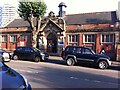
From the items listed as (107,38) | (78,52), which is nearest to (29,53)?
(78,52)

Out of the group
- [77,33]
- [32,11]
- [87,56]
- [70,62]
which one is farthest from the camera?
[32,11]

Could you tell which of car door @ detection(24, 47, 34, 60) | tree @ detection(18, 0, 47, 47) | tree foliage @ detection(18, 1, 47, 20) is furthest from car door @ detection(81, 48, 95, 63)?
tree foliage @ detection(18, 1, 47, 20)

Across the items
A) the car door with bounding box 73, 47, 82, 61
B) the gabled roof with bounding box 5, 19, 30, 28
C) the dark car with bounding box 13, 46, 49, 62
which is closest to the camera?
the car door with bounding box 73, 47, 82, 61

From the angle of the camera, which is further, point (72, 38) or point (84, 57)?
point (72, 38)

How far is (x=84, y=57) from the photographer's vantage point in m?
20.2

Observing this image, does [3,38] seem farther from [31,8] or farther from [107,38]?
[107,38]

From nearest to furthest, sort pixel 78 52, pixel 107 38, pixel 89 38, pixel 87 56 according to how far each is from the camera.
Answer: pixel 87 56, pixel 78 52, pixel 107 38, pixel 89 38

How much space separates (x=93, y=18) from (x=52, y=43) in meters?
7.22

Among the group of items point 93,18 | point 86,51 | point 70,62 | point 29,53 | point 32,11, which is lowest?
point 70,62

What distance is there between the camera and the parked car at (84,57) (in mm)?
19531

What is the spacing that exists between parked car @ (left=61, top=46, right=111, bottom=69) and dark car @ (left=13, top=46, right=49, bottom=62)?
3570mm

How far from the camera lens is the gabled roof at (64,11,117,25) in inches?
1316

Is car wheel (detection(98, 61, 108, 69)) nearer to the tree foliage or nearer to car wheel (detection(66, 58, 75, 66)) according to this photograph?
car wheel (detection(66, 58, 75, 66))

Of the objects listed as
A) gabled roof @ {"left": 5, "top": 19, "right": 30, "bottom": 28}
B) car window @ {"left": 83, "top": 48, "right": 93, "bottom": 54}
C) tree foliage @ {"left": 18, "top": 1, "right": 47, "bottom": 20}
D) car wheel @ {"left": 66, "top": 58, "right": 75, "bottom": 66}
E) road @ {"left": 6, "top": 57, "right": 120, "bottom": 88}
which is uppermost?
tree foliage @ {"left": 18, "top": 1, "right": 47, "bottom": 20}
